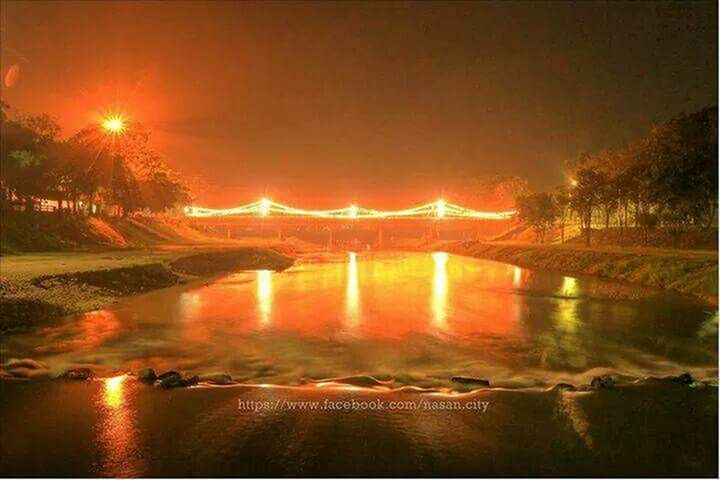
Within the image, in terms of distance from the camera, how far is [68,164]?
201 ft

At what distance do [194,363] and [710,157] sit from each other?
46481 mm

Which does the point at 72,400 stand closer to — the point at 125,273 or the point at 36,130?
the point at 125,273

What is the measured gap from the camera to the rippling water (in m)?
17.9

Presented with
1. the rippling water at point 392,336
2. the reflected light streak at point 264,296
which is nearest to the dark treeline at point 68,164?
the reflected light streak at point 264,296

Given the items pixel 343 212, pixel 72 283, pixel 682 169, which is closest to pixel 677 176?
pixel 682 169

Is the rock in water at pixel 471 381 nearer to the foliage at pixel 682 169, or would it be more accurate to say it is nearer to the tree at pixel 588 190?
the foliage at pixel 682 169

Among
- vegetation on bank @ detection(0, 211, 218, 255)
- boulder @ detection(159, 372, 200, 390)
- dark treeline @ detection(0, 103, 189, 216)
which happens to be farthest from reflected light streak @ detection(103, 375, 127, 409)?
dark treeline @ detection(0, 103, 189, 216)

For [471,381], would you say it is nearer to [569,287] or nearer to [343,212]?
[569,287]

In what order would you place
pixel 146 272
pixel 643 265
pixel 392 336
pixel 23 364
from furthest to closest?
pixel 643 265, pixel 146 272, pixel 392 336, pixel 23 364

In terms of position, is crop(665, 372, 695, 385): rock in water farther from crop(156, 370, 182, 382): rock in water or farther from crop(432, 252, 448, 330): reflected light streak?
crop(156, 370, 182, 382): rock in water

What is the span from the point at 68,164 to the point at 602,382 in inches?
2441

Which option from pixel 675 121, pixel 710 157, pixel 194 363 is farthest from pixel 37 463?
pixel 675 121

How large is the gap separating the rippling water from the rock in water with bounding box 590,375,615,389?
1.10 meters

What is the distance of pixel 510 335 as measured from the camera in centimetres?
2428
